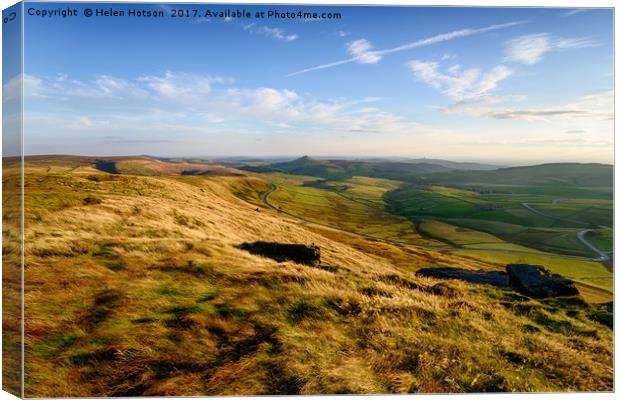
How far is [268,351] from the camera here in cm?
582

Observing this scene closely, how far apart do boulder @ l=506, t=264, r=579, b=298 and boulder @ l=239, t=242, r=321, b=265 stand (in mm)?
7834

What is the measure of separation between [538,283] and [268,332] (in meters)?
10.3

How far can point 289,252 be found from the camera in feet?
39.3

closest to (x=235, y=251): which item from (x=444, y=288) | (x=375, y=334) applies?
(x=375, y=334)

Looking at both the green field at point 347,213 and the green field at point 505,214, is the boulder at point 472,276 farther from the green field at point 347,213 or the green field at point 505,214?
the green field at point 347,213

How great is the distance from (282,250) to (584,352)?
376 inches

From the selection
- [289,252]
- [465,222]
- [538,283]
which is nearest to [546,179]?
[538,283]

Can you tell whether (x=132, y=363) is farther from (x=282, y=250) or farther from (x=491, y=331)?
(x=491, y=331)

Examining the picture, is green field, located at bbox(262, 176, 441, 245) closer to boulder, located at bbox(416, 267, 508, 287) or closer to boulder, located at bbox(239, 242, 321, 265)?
boulder, located at bbox(416, 267, 508, 287)

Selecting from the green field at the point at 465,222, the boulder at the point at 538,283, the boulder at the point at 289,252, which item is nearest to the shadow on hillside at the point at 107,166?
the green field at the point at 465,222

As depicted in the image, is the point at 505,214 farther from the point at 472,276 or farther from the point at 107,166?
the point at 107,166

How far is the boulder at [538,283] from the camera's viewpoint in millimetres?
10031

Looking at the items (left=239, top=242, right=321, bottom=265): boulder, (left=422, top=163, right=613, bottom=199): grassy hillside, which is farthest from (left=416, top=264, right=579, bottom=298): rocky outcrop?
(left=239, top=242, right=321, bottom=265): boulder

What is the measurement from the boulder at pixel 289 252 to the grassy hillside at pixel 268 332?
2610 mm
